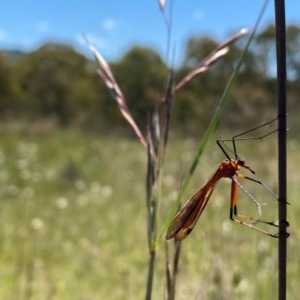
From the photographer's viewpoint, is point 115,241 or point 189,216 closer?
point 189,216

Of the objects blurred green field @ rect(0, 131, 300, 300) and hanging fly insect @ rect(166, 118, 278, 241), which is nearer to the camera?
hanging fly insect @ rect(166, 118, 278, 241)

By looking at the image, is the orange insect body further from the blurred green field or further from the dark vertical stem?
the blurred green field

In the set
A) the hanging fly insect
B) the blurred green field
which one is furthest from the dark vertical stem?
the blurred green field

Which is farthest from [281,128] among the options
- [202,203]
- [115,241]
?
[115,241]

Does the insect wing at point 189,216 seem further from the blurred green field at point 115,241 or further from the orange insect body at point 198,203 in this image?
the blurred green field at point 115,241

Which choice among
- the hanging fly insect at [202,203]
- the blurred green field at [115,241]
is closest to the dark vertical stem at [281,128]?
the hanging fly insect at [202,203]

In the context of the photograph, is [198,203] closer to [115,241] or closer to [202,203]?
[202,203]
